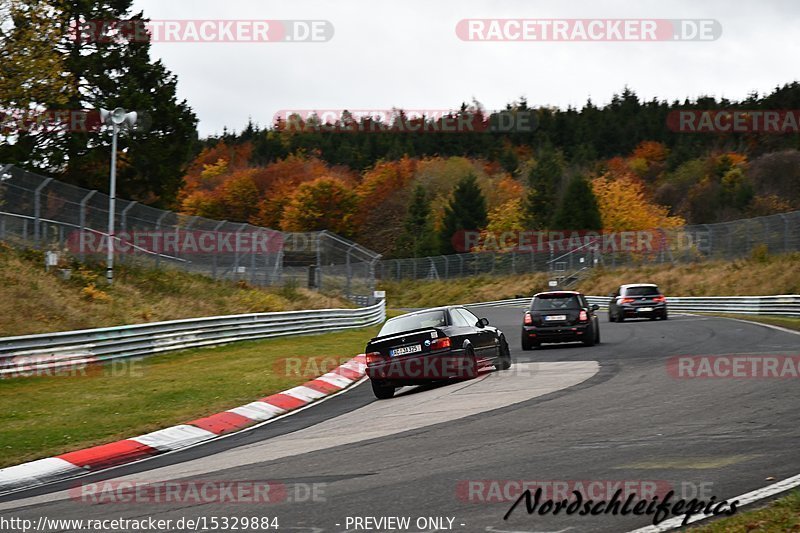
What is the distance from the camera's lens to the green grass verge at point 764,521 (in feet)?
16.4

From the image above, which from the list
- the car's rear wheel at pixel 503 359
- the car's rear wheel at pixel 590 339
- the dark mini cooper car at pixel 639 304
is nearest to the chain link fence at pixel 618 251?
the dark mini cooper car at pixel 639 304

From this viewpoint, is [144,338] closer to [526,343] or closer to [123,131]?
[526,343]

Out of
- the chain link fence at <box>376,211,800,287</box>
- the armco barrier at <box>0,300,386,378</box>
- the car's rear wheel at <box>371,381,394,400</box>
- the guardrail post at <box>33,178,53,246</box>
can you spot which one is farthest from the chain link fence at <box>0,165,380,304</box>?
the chain link fence at <box>376,211,800,287</box>

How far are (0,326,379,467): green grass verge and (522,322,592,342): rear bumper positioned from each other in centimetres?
453

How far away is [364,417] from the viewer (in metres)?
11.6

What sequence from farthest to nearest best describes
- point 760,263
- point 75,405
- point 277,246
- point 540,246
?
point 540,246, point 760,263, point 277,246, point 75,405

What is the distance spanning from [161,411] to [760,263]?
38425 millimetres

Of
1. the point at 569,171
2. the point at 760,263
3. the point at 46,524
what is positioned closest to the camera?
the point at 46,524

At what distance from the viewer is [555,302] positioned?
2116 cm

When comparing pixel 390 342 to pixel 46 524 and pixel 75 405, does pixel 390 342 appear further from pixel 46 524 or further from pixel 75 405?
pixel 46 524

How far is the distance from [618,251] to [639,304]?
27709 mm

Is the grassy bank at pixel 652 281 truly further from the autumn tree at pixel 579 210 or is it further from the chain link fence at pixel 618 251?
the autumn tree at pixel 579 210

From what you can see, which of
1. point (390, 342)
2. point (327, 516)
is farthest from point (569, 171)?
point (327, 516)

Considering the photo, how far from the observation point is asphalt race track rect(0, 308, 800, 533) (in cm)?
619
